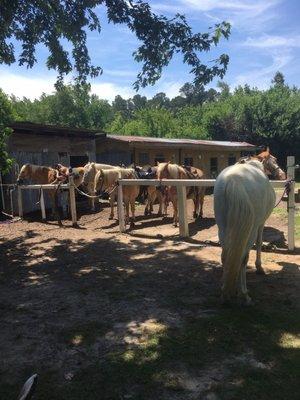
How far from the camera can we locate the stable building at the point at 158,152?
66.9ft

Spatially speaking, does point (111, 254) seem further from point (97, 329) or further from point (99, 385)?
point (99, 385)

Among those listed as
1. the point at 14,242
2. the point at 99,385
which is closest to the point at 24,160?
the point at 14,242

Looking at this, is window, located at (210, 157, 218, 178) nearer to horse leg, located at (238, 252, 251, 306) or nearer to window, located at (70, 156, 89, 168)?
window, located at (70, 156, 89, 168)

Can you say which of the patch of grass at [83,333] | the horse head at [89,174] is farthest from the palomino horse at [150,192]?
the patch of grass at [83,333]

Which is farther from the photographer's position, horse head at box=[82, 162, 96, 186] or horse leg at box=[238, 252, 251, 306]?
horse head at box=[82, 162, 96, 186]

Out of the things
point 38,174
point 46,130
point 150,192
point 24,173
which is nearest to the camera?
point 24,173

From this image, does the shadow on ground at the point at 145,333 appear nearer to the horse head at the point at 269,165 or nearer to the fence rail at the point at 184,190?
the fence rail at the point at 184,190

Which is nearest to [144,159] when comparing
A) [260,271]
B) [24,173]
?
[24,173]

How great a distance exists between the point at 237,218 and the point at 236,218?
0.04 ft

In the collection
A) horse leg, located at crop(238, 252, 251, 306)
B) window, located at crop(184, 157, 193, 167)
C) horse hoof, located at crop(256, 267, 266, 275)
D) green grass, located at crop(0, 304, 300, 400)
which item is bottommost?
horse hoof, located at crop(256, 267, 266, 275)

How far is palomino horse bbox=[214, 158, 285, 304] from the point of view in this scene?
476cm

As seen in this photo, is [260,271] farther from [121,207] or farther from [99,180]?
[99,180]

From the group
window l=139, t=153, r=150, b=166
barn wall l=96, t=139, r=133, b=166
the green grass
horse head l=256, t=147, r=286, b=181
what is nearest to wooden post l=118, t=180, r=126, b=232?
horse head l=256, t=147, r=286, b=181

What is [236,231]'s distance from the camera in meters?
4.76
